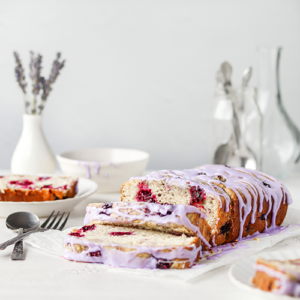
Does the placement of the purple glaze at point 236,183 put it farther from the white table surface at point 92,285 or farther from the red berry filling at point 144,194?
the white table surface at point 92,285

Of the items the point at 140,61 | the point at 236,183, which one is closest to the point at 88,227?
the point at 236,183

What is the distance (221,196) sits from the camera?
1.65 m

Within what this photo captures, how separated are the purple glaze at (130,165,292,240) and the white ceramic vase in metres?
1.05

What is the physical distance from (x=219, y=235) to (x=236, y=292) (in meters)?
0.41

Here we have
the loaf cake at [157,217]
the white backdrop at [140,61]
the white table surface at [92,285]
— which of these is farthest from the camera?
the white backdrop at [140,61]

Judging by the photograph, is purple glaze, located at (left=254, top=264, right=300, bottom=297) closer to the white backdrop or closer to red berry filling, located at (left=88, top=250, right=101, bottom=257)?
red berry filling, located at (left=88, top=250, right=101, bottom=257)

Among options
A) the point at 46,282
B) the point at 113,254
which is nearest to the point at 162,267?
the point at 113,254

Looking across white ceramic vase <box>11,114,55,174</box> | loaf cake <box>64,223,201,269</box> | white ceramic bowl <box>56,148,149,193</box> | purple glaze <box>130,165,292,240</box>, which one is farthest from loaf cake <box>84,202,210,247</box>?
white ceramic vase <box>11,114,55,174</box>

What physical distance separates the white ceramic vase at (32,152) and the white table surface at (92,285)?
1246 millimetres

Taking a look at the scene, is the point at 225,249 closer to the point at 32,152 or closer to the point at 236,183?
the point at 236,183

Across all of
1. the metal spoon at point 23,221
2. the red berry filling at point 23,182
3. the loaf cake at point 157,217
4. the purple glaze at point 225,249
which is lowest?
the metal spoon at point 23,221

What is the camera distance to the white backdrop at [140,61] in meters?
3.42

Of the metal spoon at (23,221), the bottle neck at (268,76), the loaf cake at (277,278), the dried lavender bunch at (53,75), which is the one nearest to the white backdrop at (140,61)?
the bottle neck at (268,76)

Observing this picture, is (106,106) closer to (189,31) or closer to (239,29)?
(189,31)
